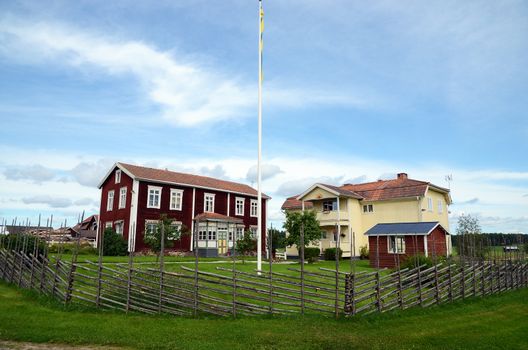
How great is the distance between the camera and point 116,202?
105ft

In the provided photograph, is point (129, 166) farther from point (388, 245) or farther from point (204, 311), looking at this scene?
point (204, 311)

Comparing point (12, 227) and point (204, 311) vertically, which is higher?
point (12, 227)

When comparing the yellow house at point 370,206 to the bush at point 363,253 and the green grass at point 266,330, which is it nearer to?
the bush at point 363,253

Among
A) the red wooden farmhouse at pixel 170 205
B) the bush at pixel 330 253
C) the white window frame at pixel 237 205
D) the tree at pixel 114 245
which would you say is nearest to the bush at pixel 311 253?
the bush at pixel 330 253

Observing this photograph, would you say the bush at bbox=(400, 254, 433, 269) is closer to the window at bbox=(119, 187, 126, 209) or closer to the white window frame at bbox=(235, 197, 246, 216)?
the white window frame at bbox=(235, 197, 246, 216)

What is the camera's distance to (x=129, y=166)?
31609mm

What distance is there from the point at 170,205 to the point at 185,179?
305 centimetres

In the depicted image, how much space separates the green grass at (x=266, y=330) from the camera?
8031 mm

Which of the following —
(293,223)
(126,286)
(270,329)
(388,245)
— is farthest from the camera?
(293,223)

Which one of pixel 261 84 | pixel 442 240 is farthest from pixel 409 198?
pixel 261 84

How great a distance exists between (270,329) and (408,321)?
3.71 meters

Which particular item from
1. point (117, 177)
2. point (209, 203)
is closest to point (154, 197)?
point (117, 177)

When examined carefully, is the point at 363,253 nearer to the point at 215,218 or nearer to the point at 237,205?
the point at 237,205

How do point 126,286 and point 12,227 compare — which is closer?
point 126,286
